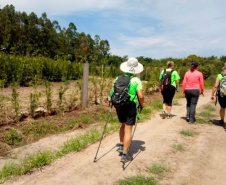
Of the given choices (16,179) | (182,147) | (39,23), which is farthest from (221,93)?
(39,23)

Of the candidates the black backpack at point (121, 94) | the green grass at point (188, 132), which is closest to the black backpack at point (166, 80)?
the green grass at point (188, 132)

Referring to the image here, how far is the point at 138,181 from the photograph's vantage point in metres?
3.23

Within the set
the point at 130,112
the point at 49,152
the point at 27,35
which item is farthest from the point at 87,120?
the point at 27,35

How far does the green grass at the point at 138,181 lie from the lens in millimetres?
3189

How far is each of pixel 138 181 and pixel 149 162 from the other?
83cm

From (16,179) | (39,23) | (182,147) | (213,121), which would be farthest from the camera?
(39,23)

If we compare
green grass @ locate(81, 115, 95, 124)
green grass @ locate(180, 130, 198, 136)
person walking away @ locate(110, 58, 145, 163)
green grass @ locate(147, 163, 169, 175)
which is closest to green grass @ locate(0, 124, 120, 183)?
green grass @ locate(81, 115, 95, 124)

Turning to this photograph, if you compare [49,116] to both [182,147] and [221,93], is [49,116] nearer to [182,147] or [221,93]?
[182,147]

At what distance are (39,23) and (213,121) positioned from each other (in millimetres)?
45078

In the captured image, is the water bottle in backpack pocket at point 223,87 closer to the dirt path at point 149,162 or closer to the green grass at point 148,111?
the dirt path at point 149,162

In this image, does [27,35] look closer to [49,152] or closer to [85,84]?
[85,84]

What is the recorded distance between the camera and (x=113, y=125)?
6.15 metres

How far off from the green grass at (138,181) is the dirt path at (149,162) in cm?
14

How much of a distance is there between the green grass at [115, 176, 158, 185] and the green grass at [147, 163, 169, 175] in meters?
0.27
